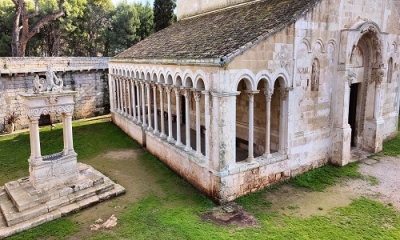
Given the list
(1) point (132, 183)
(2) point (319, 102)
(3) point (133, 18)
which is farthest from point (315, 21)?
(3) point (133, 18)

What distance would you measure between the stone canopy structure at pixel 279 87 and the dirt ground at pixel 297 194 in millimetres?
834

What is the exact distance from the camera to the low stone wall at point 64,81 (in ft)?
68.3

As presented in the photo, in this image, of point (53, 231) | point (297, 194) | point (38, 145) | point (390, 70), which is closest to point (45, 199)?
point (53, 231)

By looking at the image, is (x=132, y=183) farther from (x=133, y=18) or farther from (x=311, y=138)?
(x=133, y=18)

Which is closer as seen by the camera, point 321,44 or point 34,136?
point 34,136

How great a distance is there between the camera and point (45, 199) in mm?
9797

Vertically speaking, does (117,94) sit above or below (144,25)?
below

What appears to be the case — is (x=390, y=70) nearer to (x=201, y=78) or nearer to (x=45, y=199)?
(x=201, y=78)

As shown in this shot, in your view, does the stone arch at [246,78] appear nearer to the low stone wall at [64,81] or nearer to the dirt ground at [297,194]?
the dirt ground at [297,194]

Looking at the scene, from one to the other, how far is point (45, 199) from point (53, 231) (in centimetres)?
155

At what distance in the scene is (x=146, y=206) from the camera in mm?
9805

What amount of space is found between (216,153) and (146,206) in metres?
2.82

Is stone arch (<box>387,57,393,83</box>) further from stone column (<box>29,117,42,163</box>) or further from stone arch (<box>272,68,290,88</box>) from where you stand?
stone column (<box>29,117,42,163</box>)

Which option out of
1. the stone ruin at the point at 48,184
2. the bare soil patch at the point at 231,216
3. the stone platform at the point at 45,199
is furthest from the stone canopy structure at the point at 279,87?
the stone ruin at the point at 48,184
